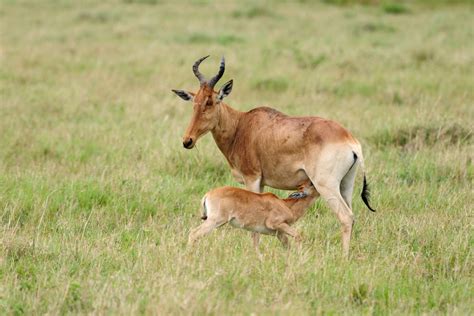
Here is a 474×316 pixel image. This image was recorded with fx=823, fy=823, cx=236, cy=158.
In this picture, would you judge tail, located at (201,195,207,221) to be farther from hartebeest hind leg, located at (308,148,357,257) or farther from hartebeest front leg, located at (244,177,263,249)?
hartebeest hind leg, located at (308,148,357,257)

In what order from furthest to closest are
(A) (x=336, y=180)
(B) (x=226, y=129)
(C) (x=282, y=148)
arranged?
(B) (x=226, y=129) → (C) (x=282, y=148) → (A) (x=336, y=180)

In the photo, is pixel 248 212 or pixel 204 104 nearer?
pixel 248 212

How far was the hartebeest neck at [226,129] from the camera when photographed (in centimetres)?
758

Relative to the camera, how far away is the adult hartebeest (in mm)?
6641

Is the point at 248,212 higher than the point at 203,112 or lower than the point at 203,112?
lower

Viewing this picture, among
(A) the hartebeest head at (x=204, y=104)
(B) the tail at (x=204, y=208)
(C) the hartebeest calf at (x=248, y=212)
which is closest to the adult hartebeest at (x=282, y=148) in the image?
(A) the hartebeest head at (x=204, y=104)

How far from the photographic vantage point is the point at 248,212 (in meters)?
6.46

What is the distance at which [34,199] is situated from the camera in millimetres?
7516

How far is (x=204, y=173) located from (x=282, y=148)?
6.77 ft

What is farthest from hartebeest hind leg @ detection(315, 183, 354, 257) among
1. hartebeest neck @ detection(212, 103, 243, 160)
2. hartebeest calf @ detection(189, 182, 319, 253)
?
hartebeest neck @ detection(212, 103, 243, 160)

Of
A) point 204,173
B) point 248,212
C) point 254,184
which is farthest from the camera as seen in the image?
point 204,173

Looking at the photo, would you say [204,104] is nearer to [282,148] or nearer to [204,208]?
[282,148]

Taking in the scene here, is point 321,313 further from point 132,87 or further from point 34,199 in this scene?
point 132,87

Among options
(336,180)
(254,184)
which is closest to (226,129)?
(254,184)
